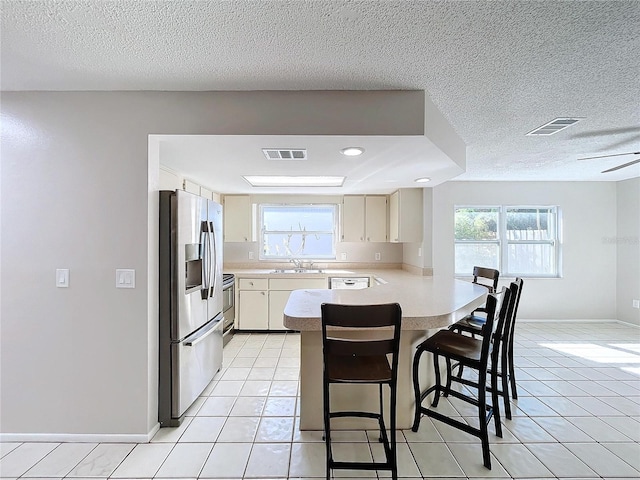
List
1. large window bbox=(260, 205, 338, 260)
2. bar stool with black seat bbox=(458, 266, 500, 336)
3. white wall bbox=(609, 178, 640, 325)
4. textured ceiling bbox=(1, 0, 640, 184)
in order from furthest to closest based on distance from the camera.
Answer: large window bbox=(260, 205, 338, 260), white wall bbox=(609, 178, 640, 325), bar stool with black seat bbox=(458, 266, 500, 336), textured ceiling bbox=(1, 0, 640, 184)

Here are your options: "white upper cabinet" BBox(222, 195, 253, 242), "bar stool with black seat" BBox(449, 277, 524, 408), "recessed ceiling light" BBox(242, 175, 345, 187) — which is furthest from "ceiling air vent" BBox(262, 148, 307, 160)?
"white upper cabinet" BBox(222, 195, 253, 242)

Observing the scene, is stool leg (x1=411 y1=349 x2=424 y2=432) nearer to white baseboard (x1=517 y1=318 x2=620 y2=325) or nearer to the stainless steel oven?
the stainless steel oven

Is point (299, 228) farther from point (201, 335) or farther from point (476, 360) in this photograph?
point (476, 360)

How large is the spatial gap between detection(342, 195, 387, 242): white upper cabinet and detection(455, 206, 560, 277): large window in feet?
4.49

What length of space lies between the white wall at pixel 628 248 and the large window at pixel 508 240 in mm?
932

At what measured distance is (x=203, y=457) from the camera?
6.61 feet

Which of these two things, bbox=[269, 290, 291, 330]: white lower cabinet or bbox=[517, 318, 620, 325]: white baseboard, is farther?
bbox=[517, 318, 620, 325]: white baseboard

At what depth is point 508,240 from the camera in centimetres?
533

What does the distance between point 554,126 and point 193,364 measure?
11.6 feet

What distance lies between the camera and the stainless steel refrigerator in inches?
91.0

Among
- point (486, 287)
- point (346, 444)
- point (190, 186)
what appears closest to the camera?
point (346, 444)

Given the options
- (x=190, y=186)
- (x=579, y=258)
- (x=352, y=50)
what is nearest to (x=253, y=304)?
(x=190, y=186)

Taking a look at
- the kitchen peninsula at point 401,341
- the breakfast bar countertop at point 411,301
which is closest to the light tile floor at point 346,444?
the kitchen peninsula at point 401,341

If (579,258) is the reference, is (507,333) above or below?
below
